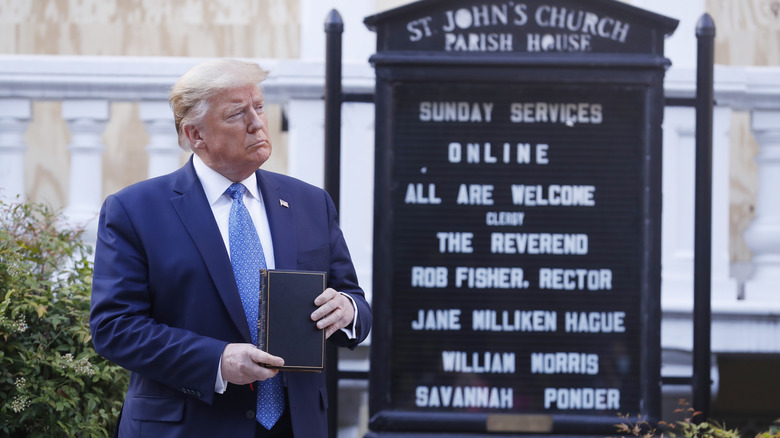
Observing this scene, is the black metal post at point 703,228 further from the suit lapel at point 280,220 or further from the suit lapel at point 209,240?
the suit lapel at point 209,240

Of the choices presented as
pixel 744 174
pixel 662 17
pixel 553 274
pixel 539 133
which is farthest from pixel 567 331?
pixel 744 174

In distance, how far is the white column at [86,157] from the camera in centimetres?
412

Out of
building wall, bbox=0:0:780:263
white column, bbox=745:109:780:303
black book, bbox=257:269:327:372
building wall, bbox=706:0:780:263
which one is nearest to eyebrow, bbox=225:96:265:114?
black book, bbox=257:269:327:372

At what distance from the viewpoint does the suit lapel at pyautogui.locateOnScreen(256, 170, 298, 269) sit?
8.07ft

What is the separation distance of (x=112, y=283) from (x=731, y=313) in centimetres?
271

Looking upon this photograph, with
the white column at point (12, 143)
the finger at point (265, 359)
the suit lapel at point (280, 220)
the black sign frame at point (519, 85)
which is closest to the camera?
the finger at point (265, 359)

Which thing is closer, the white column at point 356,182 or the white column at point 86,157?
the white column at point 356,182

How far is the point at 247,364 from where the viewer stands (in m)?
2.21

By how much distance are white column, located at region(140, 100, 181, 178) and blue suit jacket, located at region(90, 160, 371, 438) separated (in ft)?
5.63

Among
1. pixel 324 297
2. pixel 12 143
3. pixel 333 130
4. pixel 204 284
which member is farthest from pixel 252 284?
pixel 12 143

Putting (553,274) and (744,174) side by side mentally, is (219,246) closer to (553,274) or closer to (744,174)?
(553,274)

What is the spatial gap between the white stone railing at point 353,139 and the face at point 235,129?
5.09 feet

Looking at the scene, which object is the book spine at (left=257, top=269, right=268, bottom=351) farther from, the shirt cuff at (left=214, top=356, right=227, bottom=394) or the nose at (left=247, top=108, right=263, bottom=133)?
the nose at (left=247, top=108, right=263, bottom=133)

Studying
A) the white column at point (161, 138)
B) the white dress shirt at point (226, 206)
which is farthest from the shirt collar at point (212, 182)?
the white column at point (161, 138)
